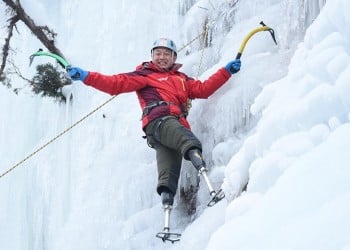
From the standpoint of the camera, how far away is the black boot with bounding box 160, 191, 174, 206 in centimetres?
329

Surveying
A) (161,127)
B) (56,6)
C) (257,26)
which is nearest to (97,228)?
(161,127)

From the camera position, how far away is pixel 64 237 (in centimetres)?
452

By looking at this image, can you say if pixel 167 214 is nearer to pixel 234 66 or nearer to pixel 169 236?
pixel 169 236

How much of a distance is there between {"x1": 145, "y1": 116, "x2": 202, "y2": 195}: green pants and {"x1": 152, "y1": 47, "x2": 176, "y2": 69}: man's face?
2.12 feet

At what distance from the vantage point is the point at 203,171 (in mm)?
3174

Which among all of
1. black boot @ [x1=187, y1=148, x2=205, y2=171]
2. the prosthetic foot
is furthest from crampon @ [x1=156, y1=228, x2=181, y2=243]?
black boot @ [x1=187, y1=148, x2=205, y2=171]

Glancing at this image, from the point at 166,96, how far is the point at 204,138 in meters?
0.41

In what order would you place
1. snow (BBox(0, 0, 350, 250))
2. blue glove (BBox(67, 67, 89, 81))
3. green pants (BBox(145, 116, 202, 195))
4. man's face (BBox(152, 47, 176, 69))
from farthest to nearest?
man's face (BBox(152, 47, 176, 69)), blue glove (BBox(67, 67, 89, 81)), green pants (BBox(145, 116, 202, 195)), snow (BBox(0, 0, 350, 250))

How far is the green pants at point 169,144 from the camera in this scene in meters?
3.33

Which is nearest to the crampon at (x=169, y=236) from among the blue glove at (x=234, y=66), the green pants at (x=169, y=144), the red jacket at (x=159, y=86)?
the green pants at (x=169, y=144)

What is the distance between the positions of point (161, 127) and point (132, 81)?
518 mm

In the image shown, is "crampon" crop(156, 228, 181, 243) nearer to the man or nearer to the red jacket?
the man

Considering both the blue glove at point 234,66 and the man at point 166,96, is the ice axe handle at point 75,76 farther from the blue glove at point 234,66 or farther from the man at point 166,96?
the blue glove at point 234,66

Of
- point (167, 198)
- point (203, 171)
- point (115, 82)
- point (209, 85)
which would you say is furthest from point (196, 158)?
point (115, 82)
